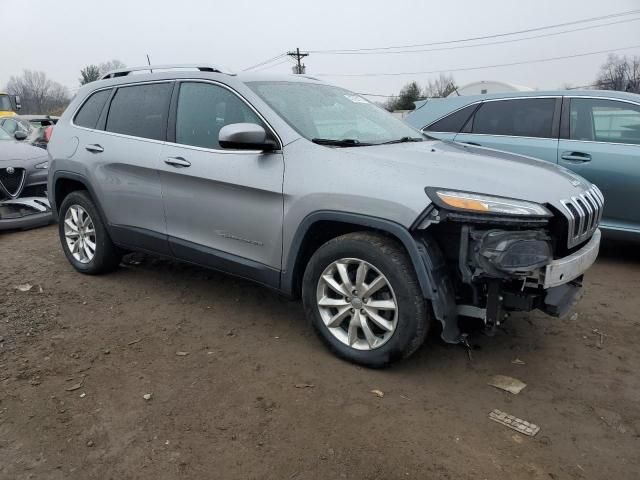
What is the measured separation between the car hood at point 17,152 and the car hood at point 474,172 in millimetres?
5895

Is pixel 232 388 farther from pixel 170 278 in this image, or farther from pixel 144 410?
pixel 170 278

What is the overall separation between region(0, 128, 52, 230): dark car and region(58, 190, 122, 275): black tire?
2291 millimetres

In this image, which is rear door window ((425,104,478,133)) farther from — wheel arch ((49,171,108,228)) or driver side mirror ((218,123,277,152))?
wheel arch ((49,171,108,228))

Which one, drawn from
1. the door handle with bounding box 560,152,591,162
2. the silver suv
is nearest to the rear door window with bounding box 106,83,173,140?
the silver suv

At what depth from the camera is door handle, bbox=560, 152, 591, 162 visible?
201 inches

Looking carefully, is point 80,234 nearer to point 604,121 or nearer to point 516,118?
point 516,118

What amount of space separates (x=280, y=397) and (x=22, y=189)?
19.7 ft

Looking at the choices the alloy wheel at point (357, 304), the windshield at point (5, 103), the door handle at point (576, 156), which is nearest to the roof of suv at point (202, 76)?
the alloy wheel at point (357, 304)

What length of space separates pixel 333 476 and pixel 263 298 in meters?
2.21

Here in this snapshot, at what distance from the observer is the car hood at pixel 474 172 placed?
2.81m

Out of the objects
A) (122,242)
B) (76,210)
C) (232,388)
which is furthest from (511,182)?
(76,210)

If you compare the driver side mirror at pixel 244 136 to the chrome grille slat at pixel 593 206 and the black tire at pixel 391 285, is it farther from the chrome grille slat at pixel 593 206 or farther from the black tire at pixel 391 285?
the chrome grille slat at pixel 593 206

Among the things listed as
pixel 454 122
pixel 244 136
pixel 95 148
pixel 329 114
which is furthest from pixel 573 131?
pixel 95 148

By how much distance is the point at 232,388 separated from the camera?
3.02m
